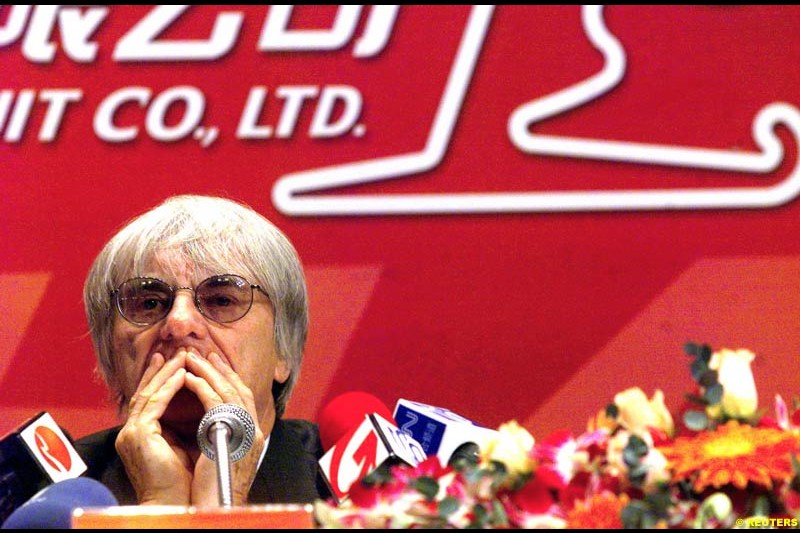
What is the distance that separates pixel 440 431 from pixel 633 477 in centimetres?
82

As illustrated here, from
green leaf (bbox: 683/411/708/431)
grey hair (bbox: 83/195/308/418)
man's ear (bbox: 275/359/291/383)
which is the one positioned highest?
grey hair (bbox: 83/195/308/418)

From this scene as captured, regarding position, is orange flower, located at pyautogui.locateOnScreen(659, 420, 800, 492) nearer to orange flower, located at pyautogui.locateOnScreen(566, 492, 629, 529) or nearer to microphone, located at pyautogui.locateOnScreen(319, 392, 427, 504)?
orange flower, located at pyautogui.locateOnScreen(566, 492, 629, 529)

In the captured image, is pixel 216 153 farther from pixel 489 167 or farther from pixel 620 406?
pixel 620 406

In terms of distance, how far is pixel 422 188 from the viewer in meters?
3.60

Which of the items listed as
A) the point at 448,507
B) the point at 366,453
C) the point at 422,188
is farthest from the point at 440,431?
the point at 422,188

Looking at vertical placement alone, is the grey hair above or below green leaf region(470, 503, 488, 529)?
above

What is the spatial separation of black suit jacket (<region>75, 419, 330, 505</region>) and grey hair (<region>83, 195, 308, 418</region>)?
0.36 feet

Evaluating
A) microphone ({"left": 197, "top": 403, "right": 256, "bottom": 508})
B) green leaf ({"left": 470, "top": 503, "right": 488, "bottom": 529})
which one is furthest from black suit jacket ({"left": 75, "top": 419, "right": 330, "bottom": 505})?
green leaf ({"left": 470, "top": 503, "right": 488, "bottom": 529})

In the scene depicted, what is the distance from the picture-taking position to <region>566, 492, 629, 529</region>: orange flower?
142cm

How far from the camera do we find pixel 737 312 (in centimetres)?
360

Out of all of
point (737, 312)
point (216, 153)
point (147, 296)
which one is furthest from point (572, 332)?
point (147, 296)

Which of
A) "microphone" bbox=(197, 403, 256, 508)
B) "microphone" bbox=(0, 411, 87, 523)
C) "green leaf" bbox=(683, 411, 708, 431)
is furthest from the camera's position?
"microphone" bbox=(0, 411, 87, 523)

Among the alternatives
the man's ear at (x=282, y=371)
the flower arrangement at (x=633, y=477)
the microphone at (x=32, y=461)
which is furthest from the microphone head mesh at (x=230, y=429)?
the man's ear at (x=282, y=371)

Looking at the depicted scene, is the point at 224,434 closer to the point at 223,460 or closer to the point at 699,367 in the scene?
the point at 223,460
